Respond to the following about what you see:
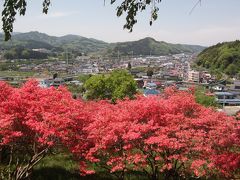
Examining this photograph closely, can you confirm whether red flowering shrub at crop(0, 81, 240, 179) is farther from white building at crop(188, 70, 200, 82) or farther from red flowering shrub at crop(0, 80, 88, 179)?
white building at crop(188, 70, 200, 82)

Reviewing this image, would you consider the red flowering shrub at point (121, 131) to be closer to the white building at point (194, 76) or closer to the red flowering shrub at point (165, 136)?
the red flowering shrub at point (165, 136)

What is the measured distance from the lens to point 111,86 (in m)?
56.7

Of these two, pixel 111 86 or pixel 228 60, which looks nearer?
pixel 111 86

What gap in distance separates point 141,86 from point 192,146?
161 m

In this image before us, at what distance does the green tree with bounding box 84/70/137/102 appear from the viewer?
5400 centimetres

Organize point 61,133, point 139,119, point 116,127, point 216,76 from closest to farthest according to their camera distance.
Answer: point 61,133 < point 116,127 < point 139,119 < point 216,76

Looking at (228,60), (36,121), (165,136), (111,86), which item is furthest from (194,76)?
(36,121)

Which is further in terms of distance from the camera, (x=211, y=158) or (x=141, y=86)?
(x=141, y=86)

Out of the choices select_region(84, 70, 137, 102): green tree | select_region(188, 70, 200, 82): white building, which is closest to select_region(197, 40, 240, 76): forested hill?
select_region(188, 70, 200, 82): white building

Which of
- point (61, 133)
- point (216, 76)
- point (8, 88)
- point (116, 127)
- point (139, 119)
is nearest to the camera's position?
point (61, 133)

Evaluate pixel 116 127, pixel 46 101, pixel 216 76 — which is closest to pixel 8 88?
pixel 46 101

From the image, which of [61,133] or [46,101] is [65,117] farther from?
[46,101]

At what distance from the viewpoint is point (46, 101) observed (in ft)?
41.1

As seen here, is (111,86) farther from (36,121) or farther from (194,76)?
(194,76)
